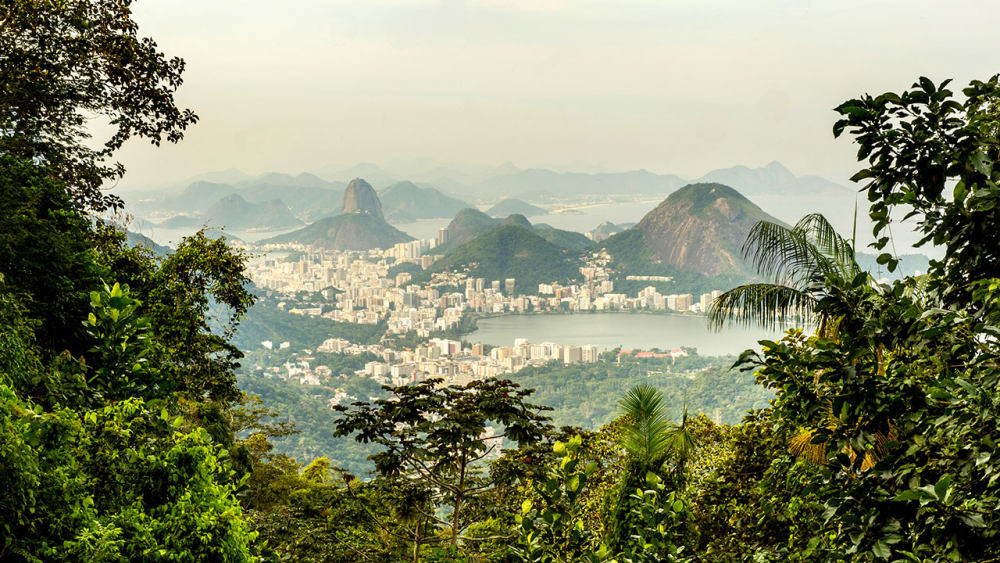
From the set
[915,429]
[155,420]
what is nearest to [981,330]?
[915,429]

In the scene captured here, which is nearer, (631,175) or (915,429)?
(915,429)

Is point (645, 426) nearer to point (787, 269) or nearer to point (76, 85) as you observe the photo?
point (787, 269)

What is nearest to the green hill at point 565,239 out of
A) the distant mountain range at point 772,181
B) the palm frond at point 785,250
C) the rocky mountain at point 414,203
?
the distant mountain range at point 772,181

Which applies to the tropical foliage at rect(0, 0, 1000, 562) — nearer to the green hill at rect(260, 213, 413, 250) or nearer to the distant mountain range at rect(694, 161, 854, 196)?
the green hill at rect(260, 213, 413, 250)

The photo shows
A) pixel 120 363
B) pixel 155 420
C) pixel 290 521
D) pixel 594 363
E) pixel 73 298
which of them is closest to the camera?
pixel 155 420

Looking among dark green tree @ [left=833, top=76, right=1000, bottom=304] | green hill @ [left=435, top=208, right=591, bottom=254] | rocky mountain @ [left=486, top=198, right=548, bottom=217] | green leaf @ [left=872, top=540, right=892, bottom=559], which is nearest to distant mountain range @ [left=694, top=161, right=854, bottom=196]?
rocky mountain @ [left=486, top=198, right=548, bottom=217]

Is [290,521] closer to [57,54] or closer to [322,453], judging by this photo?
[57,54]

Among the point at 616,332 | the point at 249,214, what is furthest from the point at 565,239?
the point at 249,214
